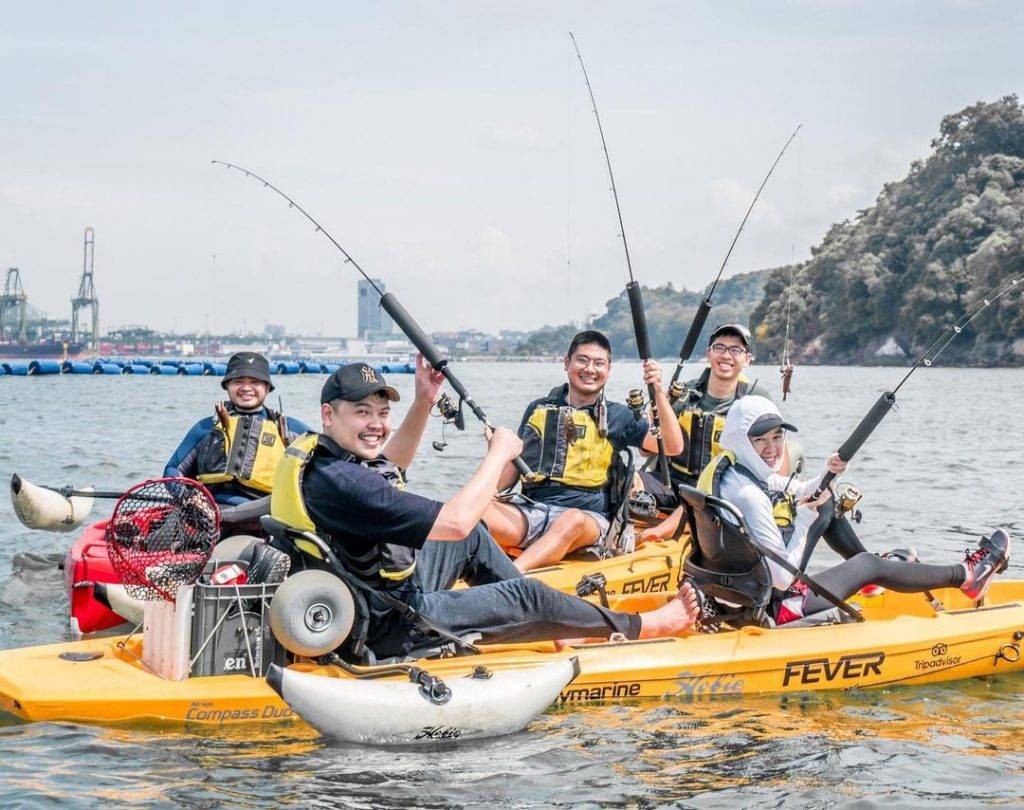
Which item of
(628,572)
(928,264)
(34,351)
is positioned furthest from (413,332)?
(34,351)

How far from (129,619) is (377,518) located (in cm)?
272

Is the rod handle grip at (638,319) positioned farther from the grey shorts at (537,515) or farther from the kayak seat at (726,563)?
the kayak seat at (726,563)

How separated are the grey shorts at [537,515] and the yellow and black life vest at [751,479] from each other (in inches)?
82.5

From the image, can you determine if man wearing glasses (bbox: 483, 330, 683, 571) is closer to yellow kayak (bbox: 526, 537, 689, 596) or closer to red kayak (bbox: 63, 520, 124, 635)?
yellow kayak (bbox: 526, 537, 689, 596)

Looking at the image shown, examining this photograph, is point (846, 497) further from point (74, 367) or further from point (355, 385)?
point (74, 367)

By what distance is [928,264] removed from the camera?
241ft

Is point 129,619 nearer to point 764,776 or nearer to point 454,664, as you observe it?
point 454,664

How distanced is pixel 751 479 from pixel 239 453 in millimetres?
3764

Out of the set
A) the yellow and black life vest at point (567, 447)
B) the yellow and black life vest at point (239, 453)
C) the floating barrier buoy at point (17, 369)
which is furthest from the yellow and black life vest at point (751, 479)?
the floating barrier buoy at point (17, 369)

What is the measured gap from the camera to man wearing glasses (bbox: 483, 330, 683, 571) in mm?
8664

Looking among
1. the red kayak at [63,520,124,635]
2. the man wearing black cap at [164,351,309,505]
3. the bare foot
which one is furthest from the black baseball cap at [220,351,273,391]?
the bare foot

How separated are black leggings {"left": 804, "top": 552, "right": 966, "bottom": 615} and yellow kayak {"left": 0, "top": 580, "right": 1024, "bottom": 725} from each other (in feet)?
0.71

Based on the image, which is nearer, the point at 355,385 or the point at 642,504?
the point at 355,385

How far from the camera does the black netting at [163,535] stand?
5.92m
